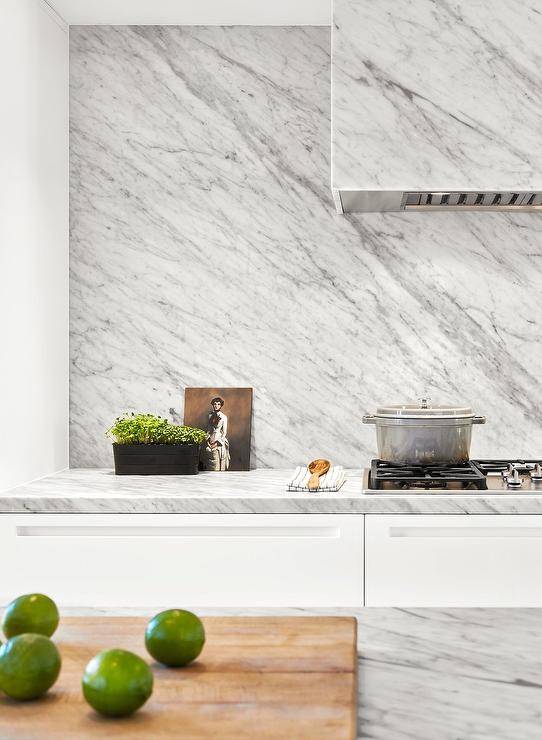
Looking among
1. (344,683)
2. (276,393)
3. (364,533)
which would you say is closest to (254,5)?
(276,393)

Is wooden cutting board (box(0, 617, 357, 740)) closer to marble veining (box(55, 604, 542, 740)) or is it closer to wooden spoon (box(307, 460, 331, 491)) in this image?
marble veining (box(55, 604, 542, 740))

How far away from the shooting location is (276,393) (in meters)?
3.11

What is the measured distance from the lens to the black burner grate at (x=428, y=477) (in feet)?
8.00

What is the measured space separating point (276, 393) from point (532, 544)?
1.09 meters

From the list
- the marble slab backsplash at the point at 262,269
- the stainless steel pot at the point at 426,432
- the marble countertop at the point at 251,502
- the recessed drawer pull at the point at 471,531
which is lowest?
the recessed drawer pull at the point at 471,531

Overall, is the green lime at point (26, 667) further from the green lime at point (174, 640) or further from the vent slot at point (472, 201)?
the vent slot at point (472, 201)

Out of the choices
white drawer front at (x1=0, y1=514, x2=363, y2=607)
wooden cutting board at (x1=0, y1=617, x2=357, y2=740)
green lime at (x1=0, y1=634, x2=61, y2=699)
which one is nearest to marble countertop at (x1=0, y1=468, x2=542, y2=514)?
white drawer front at (x1=0, y1=514, x2=363, y2=607)

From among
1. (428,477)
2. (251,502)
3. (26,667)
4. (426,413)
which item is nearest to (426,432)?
(426,413)

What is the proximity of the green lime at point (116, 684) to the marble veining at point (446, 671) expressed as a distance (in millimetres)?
231

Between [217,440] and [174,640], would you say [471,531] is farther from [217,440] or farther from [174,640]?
[174,640]

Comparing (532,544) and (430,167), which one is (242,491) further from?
(430,167)

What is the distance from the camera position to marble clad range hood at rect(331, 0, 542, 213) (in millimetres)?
2613

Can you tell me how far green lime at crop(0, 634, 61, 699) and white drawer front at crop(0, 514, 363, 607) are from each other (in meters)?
1.42

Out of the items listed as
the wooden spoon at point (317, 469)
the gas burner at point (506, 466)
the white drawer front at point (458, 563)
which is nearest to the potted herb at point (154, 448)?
the wooden spoon at point (317, 469)
